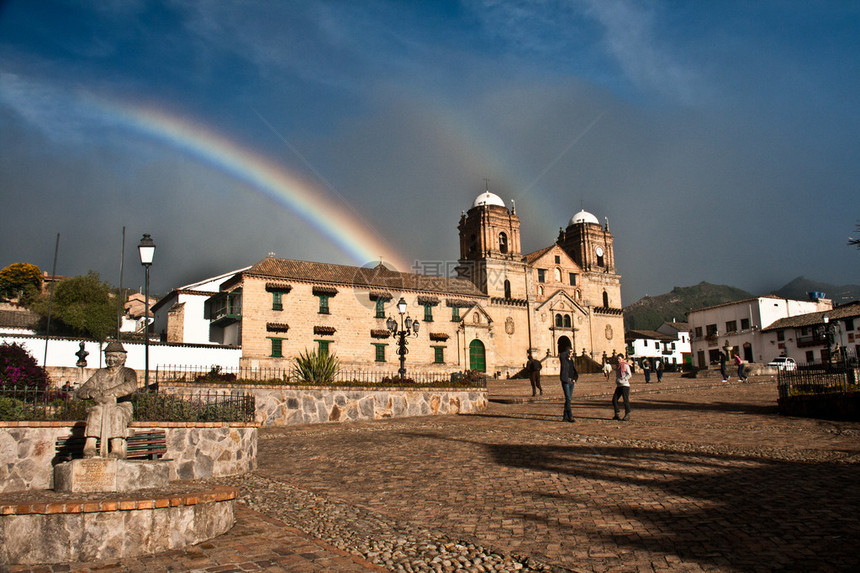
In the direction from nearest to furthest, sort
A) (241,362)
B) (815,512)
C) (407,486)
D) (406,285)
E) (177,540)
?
(177,540) → (815,512) → (407,486) → (241,362) → (406,285)

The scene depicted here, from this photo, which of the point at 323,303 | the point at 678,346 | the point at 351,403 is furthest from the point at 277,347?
the point at 678,346

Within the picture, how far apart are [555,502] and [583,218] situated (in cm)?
5830

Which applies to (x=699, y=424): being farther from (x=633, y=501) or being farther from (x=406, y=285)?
(x=406, y=285)

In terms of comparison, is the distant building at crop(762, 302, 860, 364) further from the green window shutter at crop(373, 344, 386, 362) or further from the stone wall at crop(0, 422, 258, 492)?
the stone wall at crop(0, 422, 258, 492)

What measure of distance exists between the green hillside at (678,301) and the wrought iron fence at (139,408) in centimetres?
13433

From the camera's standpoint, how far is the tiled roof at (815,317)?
5328 centimetres

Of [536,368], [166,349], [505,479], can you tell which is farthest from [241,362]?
[505,479]

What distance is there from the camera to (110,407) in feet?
25.3

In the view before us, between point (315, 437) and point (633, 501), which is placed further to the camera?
point (315, 437)

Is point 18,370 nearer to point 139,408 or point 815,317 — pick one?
point 139,408

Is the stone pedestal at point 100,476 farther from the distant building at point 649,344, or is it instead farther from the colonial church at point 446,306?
the distant building at point 649,344

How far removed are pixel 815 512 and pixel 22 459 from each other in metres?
9.90

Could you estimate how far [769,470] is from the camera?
938 cm

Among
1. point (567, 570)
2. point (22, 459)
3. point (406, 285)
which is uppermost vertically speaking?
point (406, 285)
